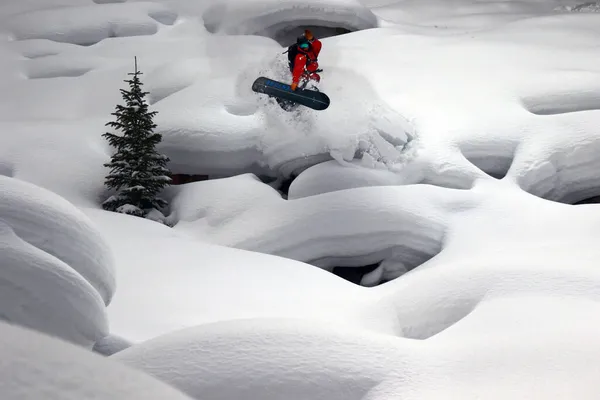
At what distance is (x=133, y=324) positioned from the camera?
4449 millimetres

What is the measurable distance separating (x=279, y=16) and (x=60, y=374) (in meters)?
12.3

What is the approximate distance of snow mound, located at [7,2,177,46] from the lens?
1264 centimetres

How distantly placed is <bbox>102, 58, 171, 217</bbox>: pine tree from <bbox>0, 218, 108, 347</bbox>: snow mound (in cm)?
393

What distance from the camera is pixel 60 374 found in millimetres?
1183

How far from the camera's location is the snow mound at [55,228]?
3557mm

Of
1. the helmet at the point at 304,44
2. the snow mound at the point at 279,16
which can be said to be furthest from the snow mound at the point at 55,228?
the snow mound at the point at 279,16

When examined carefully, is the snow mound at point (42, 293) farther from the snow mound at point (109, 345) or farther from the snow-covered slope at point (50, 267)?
the snow mound at point (109, 345)

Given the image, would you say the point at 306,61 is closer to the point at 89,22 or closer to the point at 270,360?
the point at 270,360

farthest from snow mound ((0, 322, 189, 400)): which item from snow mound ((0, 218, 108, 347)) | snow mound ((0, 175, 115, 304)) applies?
snow mound ((0, 175, 115, 304))

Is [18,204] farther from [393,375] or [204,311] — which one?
[393,375]

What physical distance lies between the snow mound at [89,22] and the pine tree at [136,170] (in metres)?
5.76

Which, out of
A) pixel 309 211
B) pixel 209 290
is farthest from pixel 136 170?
pixel 209 290

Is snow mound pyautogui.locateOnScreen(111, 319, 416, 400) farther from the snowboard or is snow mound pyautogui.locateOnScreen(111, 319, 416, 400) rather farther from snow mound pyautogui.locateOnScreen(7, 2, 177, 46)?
snow mound pyautogui.locateOnScreen(7, 2, 177, 46)

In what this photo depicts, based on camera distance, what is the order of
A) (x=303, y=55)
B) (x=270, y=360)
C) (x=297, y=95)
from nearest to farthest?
(x=270, y=360) → (x=303, y=55) → (x=297, y=95)
